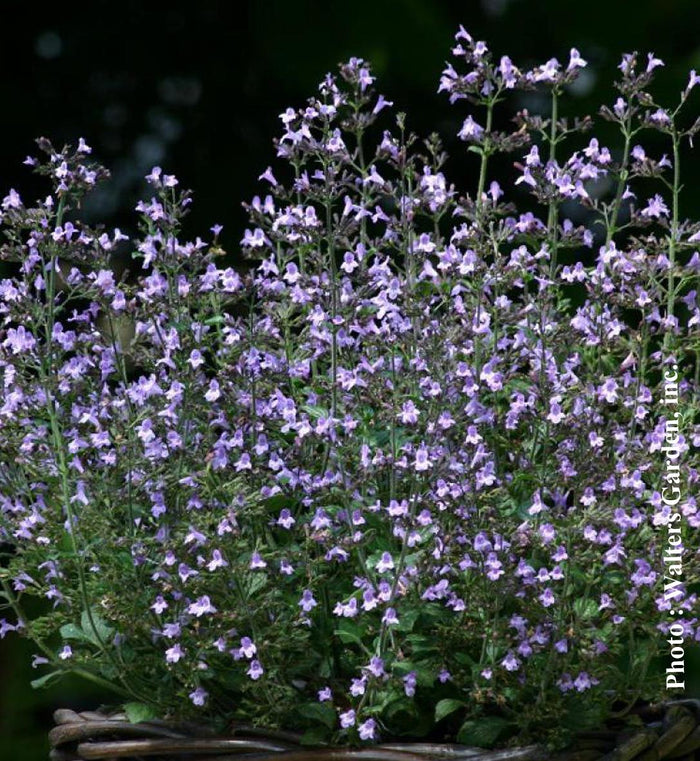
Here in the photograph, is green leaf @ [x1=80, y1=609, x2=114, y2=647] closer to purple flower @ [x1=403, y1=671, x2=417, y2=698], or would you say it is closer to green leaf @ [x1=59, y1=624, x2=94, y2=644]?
green leaf @ [x1=59, y1=624, x2=94, y2=644]

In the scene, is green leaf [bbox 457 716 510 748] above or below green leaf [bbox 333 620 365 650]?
below

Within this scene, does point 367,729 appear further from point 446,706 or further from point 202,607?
point 202,607

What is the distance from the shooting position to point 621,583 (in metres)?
1.79

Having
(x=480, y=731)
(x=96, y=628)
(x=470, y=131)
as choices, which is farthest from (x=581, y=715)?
A: (x=470, y=131)

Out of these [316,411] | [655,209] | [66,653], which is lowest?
[66,653]

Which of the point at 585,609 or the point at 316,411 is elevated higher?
the point at 316,411

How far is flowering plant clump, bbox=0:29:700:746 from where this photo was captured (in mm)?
1692

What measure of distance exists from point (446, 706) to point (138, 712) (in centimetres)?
42

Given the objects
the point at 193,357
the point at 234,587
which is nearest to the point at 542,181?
the point at 193,357

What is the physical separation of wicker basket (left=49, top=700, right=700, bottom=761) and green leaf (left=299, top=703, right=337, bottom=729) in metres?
0.04

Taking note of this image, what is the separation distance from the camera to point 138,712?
1818mm

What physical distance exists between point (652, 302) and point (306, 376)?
468 millimetres

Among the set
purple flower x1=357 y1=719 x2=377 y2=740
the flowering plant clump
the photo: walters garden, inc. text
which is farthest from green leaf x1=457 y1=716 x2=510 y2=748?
the photo: walters garden, inc. text

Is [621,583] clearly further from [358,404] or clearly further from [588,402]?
[358,404]
